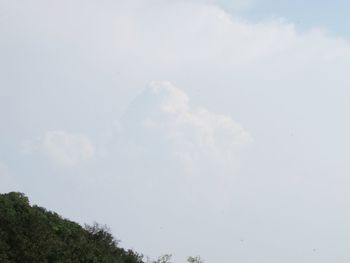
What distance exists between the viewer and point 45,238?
962 inches

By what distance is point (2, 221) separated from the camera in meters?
23.6

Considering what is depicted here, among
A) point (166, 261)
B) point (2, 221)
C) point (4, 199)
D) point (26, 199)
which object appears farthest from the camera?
point (166, 261)

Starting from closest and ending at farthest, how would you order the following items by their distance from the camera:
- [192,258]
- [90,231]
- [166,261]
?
[90,231]
[166,261]
[192,258]

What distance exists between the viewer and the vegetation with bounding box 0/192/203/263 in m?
22.6

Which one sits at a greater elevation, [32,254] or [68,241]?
[68,241]

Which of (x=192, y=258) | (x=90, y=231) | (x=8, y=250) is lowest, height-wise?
(x=8, y=250)

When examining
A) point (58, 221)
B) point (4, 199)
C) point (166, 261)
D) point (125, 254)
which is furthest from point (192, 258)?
point (4, 199)

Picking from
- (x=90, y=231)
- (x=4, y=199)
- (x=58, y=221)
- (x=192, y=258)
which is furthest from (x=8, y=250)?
(x=192, y=258)

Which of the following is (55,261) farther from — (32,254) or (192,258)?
(192,258)

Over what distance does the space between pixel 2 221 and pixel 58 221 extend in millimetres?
5486

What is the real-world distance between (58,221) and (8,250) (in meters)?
6.79

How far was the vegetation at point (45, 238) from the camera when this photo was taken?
22.6 metres

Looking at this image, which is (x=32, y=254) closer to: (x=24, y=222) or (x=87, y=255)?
(x=24, y=222)

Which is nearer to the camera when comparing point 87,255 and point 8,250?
point 8,250
